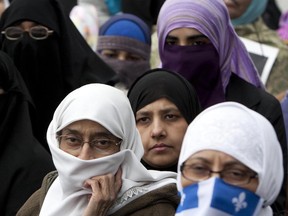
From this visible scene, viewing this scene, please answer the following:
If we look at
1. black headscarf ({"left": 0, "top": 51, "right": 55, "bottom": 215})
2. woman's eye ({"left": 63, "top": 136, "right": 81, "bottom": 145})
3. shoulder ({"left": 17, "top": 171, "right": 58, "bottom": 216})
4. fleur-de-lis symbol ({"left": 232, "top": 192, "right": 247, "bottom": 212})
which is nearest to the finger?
woman's eye ({"left": 63, "top": 136, "right": 81, "bottom": 145})

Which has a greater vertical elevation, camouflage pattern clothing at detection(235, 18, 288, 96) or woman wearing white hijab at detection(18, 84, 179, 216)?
camouflage pattern clothing at detection(235, 18, 288, 96)

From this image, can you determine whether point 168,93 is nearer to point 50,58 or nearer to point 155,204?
point 155,204

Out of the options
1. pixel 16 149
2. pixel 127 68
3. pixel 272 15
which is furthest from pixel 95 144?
pixel 272 15

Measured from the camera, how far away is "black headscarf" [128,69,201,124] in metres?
5.61

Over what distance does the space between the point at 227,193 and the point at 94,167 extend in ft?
3.24

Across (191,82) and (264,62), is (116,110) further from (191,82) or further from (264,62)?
(264,62)

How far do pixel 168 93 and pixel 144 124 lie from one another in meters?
0.20

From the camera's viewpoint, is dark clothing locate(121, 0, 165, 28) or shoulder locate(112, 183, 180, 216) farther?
dark clothing locate(121, 0, 165, 28)

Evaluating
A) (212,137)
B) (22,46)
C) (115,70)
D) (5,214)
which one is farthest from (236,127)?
(115,70)

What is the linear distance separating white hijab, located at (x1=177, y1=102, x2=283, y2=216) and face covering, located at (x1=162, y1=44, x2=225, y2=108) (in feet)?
5.39

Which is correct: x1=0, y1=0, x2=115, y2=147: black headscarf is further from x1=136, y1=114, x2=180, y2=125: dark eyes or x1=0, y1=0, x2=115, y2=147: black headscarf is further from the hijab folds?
x1=136, y1=114, x2=180, y2=125: dark eyes

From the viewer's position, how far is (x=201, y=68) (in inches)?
245

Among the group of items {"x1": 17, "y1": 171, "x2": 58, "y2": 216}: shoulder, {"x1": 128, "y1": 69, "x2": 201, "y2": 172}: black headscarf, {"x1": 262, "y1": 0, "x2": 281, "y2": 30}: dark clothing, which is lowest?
{"x1": 17, "y1": 171, "x2": 58, "y2": 216}: shoulder

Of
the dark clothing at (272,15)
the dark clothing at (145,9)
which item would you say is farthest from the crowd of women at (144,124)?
the dark clothing at (145,9)
